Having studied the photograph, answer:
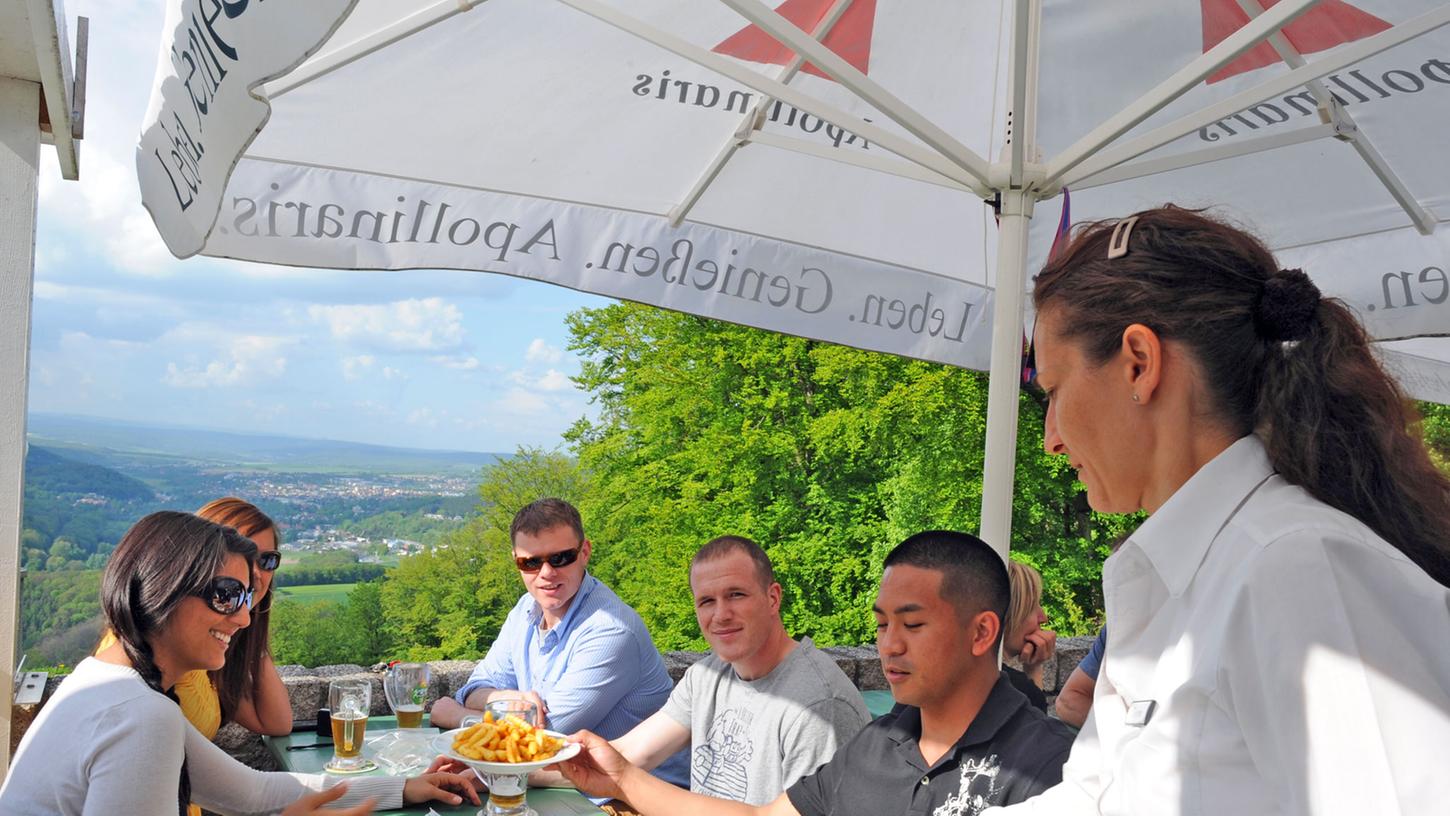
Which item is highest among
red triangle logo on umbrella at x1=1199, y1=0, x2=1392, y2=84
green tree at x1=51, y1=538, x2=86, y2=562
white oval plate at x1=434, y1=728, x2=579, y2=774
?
red triangle logo on umbrella at x1=1199, y1=0, x2=1392, y2=84

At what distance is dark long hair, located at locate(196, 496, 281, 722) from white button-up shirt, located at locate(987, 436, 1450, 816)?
128 inches

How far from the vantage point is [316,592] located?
24.5 m

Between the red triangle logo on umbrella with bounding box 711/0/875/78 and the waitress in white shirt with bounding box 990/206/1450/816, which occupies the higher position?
the red triangle logo on umbrella with bounding box 711/0/875/78

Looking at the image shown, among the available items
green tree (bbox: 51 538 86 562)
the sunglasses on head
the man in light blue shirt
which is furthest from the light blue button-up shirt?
green tree (bbox: 51 538 86 562)

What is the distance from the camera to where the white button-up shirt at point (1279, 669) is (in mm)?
952

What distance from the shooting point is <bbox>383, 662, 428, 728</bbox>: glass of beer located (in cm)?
367

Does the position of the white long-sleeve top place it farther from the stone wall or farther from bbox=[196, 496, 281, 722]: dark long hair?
bbox=[196, 496, 281, 722]: dark long hair

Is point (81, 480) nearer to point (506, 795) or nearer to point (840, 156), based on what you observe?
point (506, 795)

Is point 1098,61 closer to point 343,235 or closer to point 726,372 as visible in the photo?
point 343,235

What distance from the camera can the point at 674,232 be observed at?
411 centimetres

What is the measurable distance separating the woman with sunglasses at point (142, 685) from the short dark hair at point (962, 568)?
1518 mm

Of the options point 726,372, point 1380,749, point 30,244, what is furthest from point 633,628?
point 726,372

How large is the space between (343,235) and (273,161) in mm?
308

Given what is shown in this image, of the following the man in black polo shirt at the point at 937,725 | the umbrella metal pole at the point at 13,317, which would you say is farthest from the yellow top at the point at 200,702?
the man in black polo shirt at the point at 937,725
